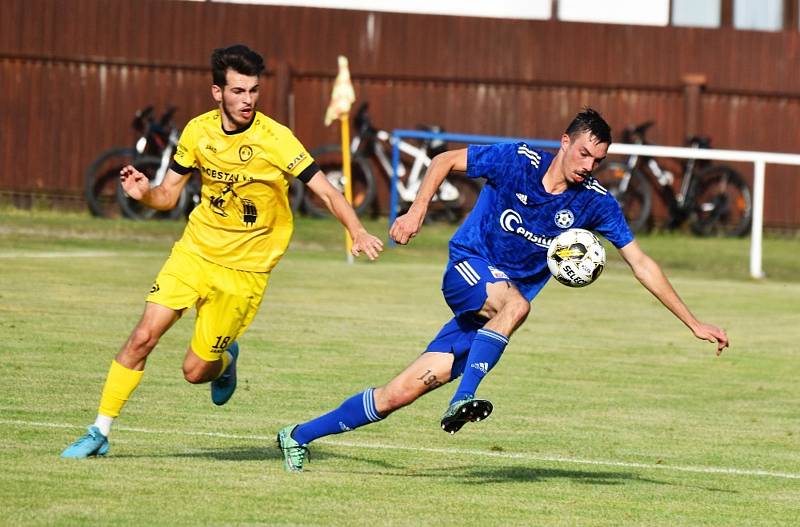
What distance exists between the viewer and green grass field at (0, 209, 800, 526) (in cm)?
760

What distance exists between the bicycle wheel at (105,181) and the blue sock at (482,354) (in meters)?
16.7

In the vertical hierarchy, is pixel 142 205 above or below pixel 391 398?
below

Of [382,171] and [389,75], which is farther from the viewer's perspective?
[389,75]

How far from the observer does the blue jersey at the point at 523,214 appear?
27.7ft

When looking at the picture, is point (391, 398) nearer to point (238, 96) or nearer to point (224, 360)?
point (224, 360)

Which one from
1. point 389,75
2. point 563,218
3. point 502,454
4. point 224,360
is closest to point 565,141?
point 563,218

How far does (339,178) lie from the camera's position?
81.0 feet

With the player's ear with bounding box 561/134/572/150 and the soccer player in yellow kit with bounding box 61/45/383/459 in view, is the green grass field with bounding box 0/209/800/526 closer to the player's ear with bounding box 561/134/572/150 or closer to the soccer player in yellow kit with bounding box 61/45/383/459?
the soccer player in yellow kit with bounding box 61/45/383/459

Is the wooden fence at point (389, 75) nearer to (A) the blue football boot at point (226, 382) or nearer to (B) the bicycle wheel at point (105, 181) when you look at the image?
(B) the bicycle wheel at point (105, 181)

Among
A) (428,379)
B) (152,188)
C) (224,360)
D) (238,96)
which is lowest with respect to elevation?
(224,360)

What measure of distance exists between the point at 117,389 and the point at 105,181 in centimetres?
1660

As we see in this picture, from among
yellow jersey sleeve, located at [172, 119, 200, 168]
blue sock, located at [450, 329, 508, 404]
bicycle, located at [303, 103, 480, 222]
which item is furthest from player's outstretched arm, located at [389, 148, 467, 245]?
bicycle, located at [303, 103, 480, 222]

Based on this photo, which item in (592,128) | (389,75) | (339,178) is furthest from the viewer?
(389,75)

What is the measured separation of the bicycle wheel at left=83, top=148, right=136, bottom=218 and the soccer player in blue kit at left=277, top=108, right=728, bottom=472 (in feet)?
53.1
